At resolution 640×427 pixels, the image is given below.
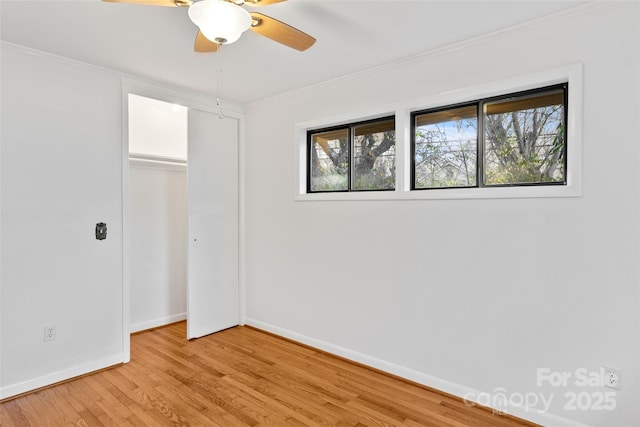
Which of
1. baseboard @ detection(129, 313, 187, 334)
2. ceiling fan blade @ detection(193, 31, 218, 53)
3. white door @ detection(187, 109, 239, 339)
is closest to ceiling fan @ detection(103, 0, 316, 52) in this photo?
ceiling fan blade @ detection(193, 31, 218, 53)

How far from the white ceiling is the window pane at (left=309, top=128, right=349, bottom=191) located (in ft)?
1.90

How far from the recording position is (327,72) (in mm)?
3041

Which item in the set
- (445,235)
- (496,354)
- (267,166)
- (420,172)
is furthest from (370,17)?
(496,354)

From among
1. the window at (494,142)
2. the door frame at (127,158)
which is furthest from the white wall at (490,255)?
the door frame at (127,158)

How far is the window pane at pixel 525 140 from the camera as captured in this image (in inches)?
89.2

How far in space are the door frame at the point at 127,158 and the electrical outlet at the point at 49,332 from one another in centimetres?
50

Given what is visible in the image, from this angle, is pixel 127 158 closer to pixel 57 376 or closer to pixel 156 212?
pixel 156 212

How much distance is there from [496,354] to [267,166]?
2683mm

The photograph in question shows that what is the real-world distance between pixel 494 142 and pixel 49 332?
139 inches

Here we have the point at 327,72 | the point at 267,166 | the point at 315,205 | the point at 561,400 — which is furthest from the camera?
the point at 267,166

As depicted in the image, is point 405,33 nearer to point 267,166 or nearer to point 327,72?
point 327,72

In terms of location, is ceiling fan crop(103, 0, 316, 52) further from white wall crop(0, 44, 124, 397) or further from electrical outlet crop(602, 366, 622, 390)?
electrical outlet crop(602, 366, 622, 390)

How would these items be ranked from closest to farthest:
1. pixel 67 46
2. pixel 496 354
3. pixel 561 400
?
pixel 561 400, pixel 496 354, pixel 67 46

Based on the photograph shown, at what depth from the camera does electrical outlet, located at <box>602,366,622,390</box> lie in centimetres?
196
